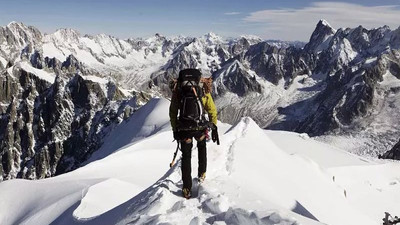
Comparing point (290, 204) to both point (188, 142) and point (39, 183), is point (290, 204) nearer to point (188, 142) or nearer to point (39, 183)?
point (188, 142)

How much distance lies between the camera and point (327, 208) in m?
24.2

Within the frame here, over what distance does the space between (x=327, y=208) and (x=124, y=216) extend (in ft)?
46.3

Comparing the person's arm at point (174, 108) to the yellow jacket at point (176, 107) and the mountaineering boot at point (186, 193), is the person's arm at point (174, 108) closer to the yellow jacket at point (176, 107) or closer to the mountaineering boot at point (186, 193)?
the yellow jacket at point (176, 107)

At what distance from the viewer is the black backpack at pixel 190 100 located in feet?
45.5

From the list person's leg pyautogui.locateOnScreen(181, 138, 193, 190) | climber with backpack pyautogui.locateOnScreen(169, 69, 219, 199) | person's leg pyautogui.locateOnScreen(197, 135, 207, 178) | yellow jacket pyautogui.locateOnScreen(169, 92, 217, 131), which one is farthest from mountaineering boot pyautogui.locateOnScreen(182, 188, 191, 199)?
yellow jacket pyautogui.locateOnScreen(169, 92, 217, 131)

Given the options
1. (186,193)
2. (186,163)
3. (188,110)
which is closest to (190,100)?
(188,110)

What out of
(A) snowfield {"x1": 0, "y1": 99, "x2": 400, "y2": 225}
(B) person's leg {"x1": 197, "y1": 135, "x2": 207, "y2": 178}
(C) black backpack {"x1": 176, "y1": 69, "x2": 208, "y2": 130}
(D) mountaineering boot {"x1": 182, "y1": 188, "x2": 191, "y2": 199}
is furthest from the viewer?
(B) person's leg {"x1": 197, "y1": 135, "x2": 207, "y2": 178}

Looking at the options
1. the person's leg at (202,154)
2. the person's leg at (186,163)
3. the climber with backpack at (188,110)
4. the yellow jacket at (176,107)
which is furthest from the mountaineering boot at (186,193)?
the yellow jacket at (176,107)

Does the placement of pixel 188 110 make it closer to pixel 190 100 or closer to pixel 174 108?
pixel 190 100

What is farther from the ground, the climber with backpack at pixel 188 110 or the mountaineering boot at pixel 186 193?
the climber with backpack at pixel 188 110

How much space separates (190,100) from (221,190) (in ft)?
11.9

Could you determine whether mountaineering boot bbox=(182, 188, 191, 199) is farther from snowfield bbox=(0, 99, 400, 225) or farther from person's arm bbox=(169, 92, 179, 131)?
person's arm bbox=(169, 92, 179, 131)

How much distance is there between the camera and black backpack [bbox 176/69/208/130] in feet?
45.5

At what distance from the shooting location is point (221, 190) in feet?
50.0
